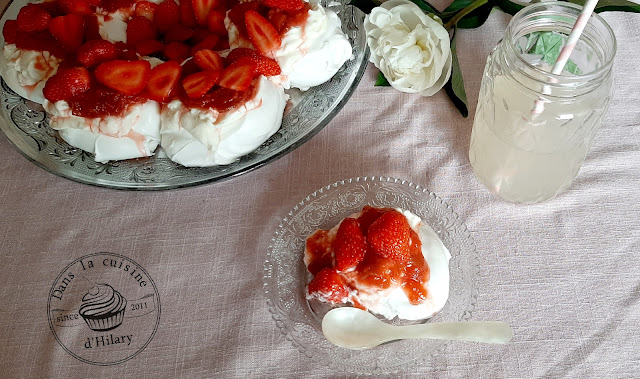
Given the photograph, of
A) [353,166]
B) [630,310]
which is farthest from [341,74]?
[630,310]

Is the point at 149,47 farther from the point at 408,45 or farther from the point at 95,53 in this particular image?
the point at 408,45

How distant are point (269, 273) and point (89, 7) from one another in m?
0.69

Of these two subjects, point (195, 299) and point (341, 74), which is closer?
point (195, 299)

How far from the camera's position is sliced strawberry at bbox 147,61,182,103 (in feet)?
3.39

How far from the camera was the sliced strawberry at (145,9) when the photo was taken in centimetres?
119

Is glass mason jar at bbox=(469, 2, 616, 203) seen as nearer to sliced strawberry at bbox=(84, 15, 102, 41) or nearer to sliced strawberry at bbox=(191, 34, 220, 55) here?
sliced strawberry at bbox=(191, 34, 220, 55)

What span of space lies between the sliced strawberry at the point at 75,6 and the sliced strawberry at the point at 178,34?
0.17 meters

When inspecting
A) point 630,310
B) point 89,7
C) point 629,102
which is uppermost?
point 89,7

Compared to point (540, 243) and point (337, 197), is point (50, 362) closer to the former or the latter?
point (337, 197)

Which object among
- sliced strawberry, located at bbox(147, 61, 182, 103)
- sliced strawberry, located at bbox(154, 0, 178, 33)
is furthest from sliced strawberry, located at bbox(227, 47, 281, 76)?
sliced strawberry, located at bbox(154, 0, 178, 33)

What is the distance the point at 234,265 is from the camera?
1016 mm

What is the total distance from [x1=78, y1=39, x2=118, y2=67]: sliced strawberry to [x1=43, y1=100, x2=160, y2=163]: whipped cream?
9cm

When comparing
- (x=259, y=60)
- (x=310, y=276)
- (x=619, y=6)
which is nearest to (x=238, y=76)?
(x=259, y=60)

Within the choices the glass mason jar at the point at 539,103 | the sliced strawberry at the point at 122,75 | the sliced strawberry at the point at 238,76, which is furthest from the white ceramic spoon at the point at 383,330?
the sliced strawberry at the point at 122,75
